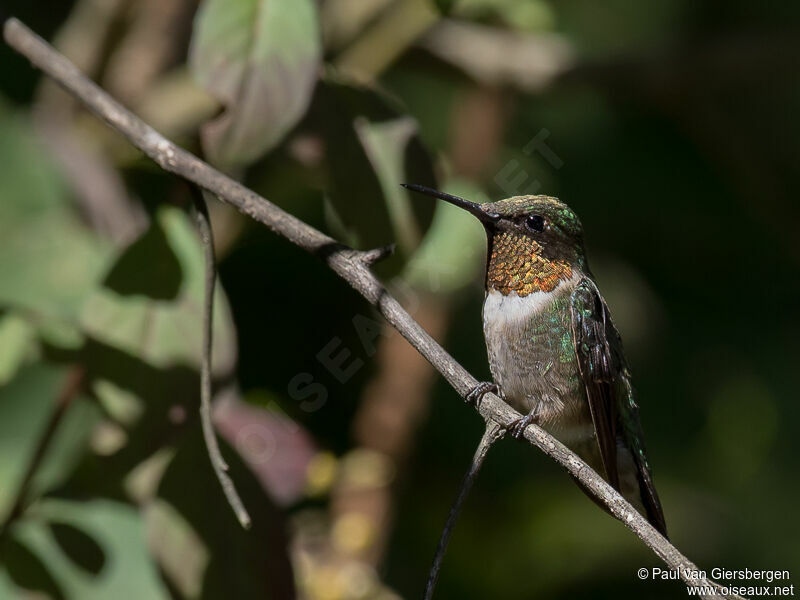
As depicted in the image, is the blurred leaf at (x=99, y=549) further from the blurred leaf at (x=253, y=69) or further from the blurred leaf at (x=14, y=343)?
the blurred leaf at (x=253, y=69)

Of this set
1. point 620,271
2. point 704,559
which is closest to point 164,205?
point 620,271

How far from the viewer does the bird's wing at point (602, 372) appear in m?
2.00

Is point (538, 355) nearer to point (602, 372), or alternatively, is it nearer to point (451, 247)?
point (602, 372)

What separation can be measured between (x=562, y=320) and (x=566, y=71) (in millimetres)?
915

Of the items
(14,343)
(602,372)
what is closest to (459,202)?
(602,372)

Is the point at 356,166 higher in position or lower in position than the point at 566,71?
lower

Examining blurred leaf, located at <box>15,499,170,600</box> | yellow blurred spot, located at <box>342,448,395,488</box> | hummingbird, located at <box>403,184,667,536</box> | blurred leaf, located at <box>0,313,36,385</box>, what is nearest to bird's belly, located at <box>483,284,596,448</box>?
hummingbird, located at <box>403,184,667,536</box>

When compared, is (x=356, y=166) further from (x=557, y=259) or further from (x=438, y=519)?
(x=438, y=519)

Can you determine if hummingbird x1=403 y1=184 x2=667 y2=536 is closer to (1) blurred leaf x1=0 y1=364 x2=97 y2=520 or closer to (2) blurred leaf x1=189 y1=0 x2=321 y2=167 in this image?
(2) blurred leaf x1=189 y1=0 x2=321 y2=167

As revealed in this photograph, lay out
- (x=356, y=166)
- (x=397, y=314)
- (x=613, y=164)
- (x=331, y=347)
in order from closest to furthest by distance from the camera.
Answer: (x=397, y=314)
(x=356, y=166)
(x=331, y=347)
(x=613, y=164)

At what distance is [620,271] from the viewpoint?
3.17 m

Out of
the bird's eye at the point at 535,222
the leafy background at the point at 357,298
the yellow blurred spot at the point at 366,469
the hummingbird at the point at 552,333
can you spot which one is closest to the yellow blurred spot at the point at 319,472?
Answer: the leafy background at the point at 357,298

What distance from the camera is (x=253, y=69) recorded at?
1.69 m

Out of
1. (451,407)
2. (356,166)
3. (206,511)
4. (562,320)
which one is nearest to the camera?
(206,511)
